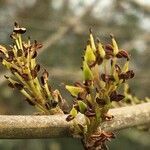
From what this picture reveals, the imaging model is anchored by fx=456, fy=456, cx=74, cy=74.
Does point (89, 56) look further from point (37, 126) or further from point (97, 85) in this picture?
point (37, 126)

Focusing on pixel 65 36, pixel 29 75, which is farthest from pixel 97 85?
pixel 65 36

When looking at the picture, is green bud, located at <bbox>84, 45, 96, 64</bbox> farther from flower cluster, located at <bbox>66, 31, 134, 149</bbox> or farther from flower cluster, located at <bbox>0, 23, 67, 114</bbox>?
flower cluster, located at <bbox>0, 23, 67, 114</bbox>

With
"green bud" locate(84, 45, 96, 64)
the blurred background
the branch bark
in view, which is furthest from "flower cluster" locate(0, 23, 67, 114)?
the blurred background

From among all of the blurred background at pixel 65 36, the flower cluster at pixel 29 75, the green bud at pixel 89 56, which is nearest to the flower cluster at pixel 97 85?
the green bud at pixel 89 56

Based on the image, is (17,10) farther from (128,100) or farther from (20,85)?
(20,85)

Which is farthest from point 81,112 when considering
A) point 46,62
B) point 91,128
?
point 46,62

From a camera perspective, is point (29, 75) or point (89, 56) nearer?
point (89, 56)
